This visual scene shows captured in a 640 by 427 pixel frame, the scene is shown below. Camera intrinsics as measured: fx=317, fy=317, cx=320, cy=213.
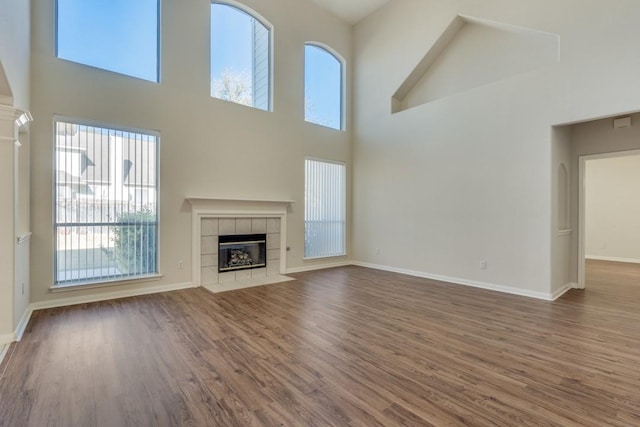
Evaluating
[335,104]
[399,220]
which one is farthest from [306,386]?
[335,104]

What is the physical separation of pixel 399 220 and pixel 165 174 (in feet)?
14.1

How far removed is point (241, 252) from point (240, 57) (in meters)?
3.55

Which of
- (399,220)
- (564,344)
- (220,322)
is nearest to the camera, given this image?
(564,344)

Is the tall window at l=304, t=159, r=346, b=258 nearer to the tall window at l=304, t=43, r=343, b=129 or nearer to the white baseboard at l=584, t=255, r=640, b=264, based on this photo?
the tall window at l=304, t=43, r=343, b=129

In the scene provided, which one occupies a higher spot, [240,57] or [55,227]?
[240,57]

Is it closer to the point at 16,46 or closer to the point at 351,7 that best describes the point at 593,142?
the point at 351,7

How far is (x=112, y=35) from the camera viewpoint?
4.42 meters

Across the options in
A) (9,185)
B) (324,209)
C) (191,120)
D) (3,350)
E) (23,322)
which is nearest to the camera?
(3,350)

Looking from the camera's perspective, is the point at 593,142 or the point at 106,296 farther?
the point at 593,142

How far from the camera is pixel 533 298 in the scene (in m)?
4.54

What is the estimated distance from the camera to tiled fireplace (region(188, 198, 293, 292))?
16.9ft

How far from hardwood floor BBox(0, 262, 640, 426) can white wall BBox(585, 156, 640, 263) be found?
4.59 meters

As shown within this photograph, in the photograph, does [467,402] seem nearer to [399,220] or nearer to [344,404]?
[344,404]

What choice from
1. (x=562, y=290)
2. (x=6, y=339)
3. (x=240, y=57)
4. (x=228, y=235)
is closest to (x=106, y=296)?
(x=6, y=339)
